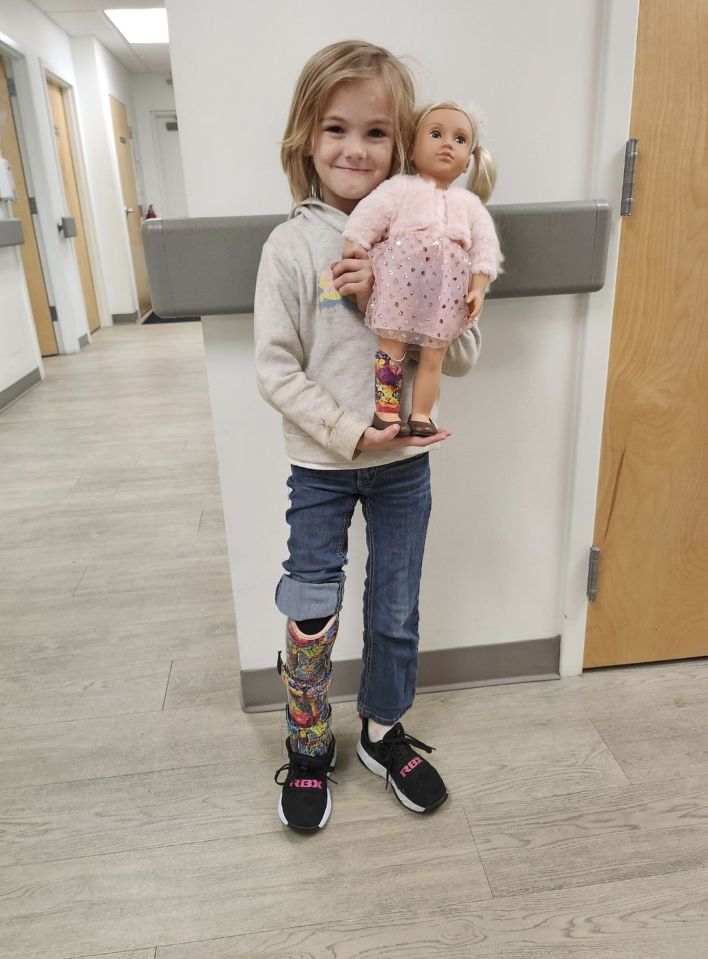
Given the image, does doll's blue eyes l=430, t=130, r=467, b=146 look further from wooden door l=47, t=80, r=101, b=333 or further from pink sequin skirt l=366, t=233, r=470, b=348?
wooden door l=47, t=80, r=101, b=333

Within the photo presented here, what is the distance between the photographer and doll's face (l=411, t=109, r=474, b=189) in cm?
91

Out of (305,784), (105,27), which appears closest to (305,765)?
(305,784)

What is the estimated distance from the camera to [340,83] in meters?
0.93

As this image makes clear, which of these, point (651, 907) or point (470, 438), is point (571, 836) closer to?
point (651, 907)

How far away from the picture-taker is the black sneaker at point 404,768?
1.24 metres

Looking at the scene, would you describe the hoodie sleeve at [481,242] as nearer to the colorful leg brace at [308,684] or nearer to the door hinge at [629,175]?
the door hinge at [629,175]

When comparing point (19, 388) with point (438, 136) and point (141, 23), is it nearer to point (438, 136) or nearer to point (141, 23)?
point (141, 23)

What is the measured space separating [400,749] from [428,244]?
3.01 feet

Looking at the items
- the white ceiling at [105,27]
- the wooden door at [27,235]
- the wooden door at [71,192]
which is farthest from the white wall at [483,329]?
the wooden door at [71,192]

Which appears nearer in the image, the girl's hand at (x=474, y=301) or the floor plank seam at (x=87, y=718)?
the girl's hand at (x=474, y=301)

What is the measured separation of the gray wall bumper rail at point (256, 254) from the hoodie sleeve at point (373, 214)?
Result: 0.26 m

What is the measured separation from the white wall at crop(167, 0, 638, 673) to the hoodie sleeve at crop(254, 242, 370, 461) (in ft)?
0.87

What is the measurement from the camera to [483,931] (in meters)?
1.03

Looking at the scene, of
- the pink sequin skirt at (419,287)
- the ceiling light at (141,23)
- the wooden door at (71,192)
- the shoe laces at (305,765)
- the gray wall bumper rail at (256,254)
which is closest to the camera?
the pink sequin skirt at (419,287)
